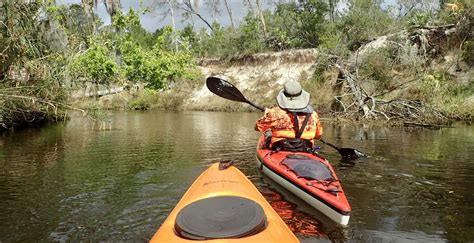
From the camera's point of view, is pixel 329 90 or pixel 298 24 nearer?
pixel 329 90

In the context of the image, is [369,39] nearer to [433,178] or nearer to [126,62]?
[126,62]

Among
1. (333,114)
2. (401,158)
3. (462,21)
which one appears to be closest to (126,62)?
(333,114)

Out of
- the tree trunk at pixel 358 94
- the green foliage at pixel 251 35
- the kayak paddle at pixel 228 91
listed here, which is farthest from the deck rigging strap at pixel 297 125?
the green foliage at pixel 251 35

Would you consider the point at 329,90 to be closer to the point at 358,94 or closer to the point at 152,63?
the point at 358,94

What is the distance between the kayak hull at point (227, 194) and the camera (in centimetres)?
342

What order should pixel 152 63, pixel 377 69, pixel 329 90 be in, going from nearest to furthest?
pixel 152 63 < pixel 377 69 < pixel 329 90

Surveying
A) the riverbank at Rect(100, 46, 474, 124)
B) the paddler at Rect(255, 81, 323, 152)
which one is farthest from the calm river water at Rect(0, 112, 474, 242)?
the riverbank at Rect(100, 46, 474, 124)

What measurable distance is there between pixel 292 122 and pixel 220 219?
360cm

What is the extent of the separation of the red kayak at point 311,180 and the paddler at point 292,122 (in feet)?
0.63

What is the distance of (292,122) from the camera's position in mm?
Answer: 6965

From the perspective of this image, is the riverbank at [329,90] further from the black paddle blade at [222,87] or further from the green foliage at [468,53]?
the black paddle blade at [222,87]

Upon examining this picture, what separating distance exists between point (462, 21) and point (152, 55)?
14.4 m

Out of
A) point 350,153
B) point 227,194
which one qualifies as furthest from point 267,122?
point 227,194

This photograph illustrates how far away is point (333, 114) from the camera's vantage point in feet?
56.6
